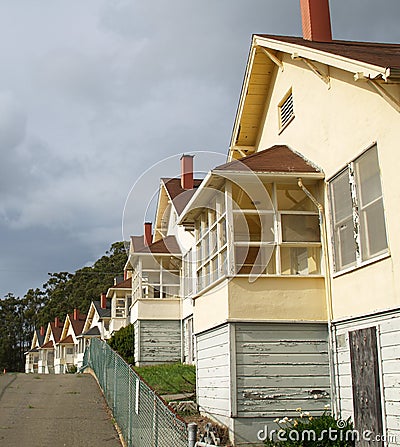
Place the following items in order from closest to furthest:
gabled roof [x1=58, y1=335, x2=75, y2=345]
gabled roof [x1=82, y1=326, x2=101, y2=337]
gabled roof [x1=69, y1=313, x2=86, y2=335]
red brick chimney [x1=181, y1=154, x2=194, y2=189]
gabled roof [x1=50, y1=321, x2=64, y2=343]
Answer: red brick chimney [x1=181, y1=154, x2=194, y2=189]
gabled roof [x1=82, y1=326, x2=101, y2=337]
gabled roof [x1=69, y1=313, x2=86, y2=335]
gabled roof [x1=58, y1=335, x2=75, y2=345]
gabled roof [x1=50, y1=321, x2=64, y2=343]

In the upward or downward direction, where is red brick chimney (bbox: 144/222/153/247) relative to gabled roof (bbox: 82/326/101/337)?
upward

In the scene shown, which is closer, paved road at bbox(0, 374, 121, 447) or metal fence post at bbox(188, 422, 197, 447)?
metal fence post at bbox(188, 422, 197, 447)

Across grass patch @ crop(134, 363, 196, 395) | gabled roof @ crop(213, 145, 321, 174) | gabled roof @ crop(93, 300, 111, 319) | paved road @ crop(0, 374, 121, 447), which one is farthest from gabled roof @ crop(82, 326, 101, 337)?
gabled roof @ crop(213, 145, 321, 174)

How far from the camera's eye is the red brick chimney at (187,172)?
92.2 feet

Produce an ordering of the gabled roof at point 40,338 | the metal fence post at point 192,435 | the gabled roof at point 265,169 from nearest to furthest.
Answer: the metal fence post at point 192,435 → the gabled roof at point 265,169 → the gabled roof at point 40,338

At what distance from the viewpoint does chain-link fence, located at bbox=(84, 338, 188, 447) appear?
747 cm

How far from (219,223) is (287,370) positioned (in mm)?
3447

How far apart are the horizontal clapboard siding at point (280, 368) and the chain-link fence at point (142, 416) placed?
2022 mm

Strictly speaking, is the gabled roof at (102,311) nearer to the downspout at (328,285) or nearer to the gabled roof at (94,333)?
the gabled roof at (94,333)

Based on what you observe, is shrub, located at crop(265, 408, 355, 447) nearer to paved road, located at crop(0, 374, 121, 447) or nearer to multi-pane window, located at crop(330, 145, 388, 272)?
multi-pane window, located at crop(330, 145, 388, 272)

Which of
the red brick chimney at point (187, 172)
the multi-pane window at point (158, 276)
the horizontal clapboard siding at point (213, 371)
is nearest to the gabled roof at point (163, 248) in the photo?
the multi-pane window at point (158, 276)

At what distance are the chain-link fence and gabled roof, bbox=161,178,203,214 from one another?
12494mm

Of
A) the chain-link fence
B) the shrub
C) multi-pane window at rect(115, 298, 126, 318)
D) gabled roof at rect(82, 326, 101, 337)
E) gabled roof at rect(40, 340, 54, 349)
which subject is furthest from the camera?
gabled roof at rect(40, 340, 54, 349)

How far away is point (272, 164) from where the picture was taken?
12.5 meters
